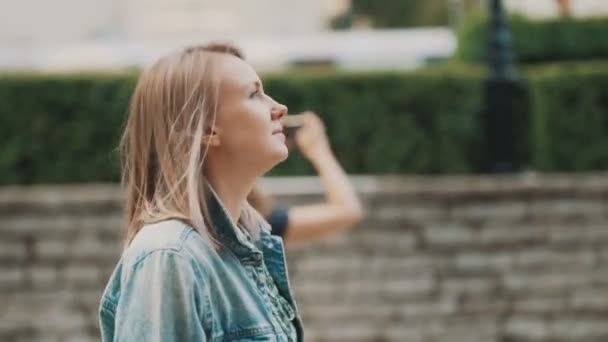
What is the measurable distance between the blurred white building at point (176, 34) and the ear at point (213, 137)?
1681cm

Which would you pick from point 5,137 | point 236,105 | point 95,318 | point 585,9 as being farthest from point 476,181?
point 585,9

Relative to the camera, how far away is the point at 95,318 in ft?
24.6

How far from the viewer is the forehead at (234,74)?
70.8 inches

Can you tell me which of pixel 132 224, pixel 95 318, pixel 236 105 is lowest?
pixel 95 318

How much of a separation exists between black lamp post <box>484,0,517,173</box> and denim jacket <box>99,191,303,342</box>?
23.4 ft

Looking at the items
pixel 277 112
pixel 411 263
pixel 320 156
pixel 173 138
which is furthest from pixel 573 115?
pixel 173 138

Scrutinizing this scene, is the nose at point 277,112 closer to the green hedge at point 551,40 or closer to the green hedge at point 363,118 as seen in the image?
the green hedge at point 363,118

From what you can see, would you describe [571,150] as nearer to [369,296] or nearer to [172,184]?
[369,296]

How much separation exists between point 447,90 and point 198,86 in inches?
279

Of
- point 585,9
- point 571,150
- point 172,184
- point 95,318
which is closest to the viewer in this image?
point 172,184

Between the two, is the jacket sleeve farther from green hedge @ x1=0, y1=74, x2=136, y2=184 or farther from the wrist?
green hedge @ x1=0, y1=74, x2=136, y2=184

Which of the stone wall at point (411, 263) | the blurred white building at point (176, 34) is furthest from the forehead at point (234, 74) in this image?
the blurred white building at point (176, 34)

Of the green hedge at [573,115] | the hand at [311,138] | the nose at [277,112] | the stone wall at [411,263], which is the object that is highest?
the nose at [277,112]

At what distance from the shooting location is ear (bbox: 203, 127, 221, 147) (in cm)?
178
